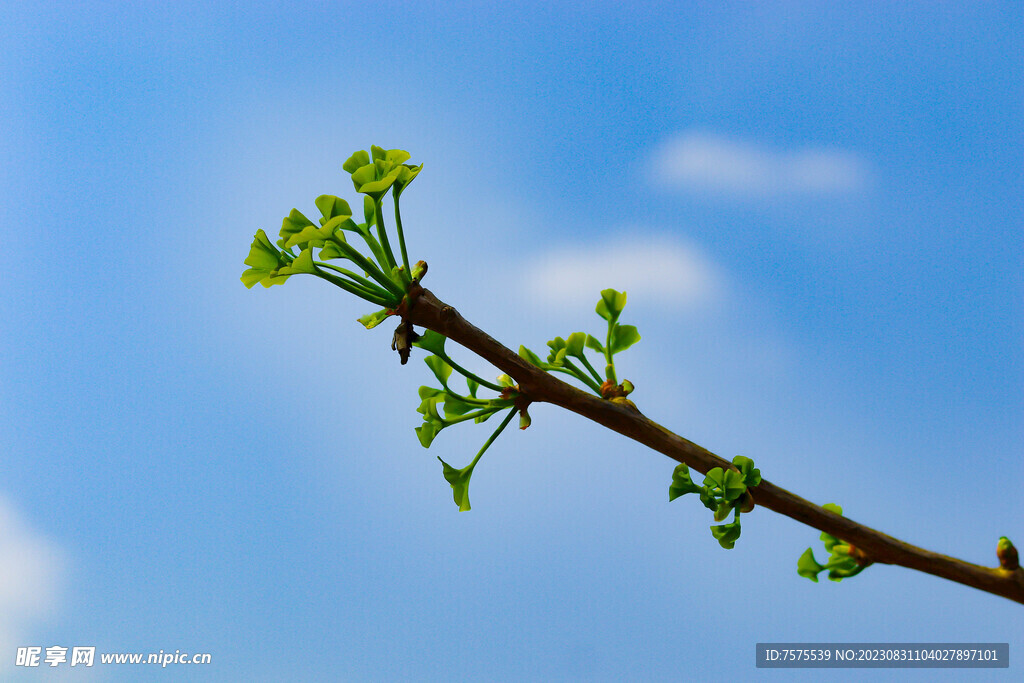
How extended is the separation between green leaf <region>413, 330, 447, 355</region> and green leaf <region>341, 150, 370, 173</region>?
29 cm

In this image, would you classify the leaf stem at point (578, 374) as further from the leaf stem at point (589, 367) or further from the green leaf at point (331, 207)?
the green leaf at point (331, 207)

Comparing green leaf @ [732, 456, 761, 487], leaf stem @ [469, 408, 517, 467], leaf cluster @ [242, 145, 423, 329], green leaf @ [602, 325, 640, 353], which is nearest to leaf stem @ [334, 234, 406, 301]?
Answer: leaf cluster @ [242, 145, 423, 329]

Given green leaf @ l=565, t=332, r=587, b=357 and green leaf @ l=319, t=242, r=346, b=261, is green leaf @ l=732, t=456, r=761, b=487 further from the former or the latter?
green leaf @ l=319, t=242, r=346, b=261

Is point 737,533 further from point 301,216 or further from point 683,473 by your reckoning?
point 301,216

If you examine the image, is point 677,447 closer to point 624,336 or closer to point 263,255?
point 624,336

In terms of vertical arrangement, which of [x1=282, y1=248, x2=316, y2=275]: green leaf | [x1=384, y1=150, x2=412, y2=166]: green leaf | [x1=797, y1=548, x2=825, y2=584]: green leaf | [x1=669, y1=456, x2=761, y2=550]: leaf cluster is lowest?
[x1=797, y1=548, x2=825, y2=584]: green leaf

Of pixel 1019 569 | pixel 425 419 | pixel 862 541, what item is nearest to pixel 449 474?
pixel 425 419

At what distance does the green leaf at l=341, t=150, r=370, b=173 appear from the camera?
3.78 ft

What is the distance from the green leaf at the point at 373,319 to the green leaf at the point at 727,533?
68cm

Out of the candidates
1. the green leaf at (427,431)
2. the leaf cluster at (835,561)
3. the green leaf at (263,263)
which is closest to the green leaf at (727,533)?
the leaf cluster at (835,561)

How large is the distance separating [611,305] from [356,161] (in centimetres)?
59

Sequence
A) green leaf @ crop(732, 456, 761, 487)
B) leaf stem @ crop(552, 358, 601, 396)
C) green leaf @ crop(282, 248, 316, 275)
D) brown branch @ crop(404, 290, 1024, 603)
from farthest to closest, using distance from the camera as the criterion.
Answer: leaf stem @ crop(552, 358, 601, 396) < green leaf @ crop(732, 456, 761, 487) < brown branch @ crop(404, 290, 1024, 603) < green leaf @ crop(282, 248, 316, 275)

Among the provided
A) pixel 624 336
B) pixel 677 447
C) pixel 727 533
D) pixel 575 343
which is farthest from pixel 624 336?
pixel 727 533

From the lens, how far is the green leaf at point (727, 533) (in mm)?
1291
